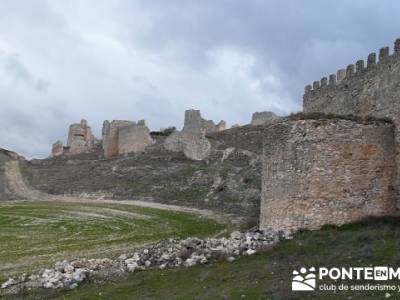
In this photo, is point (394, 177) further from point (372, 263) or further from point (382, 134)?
point (372, 263)

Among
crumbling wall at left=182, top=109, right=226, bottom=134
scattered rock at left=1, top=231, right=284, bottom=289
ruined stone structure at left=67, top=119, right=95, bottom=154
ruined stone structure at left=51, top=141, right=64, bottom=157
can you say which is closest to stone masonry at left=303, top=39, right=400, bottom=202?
scattered rock at left=1, top=231, right=284, bottom=289

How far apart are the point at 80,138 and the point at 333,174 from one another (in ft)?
219

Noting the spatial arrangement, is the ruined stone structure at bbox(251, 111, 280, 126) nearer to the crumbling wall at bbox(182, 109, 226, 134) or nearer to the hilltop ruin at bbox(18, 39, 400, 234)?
the crumbling wall at bbox(182, 109, 226, 134)

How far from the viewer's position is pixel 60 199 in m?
56.2

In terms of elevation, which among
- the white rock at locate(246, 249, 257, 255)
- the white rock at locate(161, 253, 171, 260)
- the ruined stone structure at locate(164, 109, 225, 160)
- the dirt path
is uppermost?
the ruined stone structure at locate(164, 109, 225, 160)

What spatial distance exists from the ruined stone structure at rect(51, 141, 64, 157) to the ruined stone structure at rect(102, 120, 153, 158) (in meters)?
13.2

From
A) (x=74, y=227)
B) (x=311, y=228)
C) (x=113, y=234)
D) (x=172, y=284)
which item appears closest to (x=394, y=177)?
(x=311, y=228)

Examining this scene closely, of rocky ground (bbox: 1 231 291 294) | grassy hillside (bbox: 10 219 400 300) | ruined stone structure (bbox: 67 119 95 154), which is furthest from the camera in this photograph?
ruined stone structure (bbox: 67 119 95 154)

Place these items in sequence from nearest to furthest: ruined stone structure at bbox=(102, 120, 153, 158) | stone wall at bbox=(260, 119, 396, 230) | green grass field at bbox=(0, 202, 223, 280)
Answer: stone wall at bbox=(260, 119, 396, 230) < green grass field at bbox=(0, 202, 223, 280) < ruined stone structure at bbox=(102, 120, 153, 158)

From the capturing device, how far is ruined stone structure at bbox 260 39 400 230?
82.1 feet

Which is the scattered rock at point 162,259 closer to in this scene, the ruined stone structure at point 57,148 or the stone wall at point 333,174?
the stone wall at point 333,174

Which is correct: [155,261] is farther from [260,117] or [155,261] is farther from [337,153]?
[260,117]

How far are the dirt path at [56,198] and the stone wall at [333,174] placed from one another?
13.5m

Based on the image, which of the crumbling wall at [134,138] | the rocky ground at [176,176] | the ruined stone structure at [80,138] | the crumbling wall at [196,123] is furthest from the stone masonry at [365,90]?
the ruined stone structure at [80,138]
